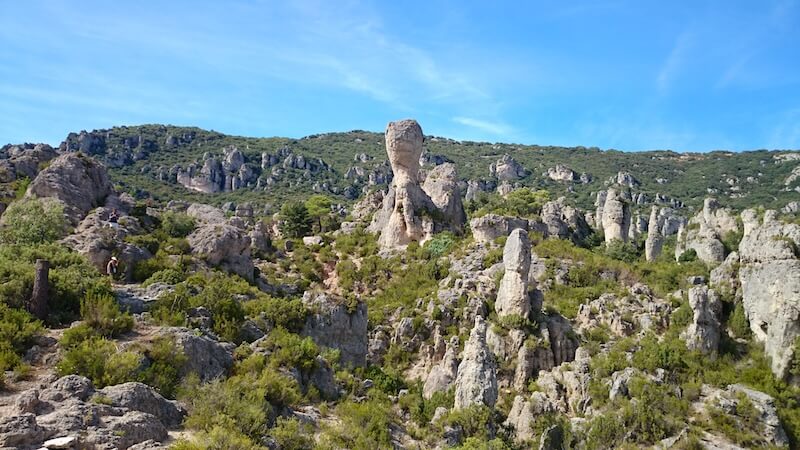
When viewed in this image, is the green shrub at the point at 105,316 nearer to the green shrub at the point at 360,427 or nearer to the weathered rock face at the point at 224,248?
the green shrub at the point at 360,427

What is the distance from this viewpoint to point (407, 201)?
138 feet

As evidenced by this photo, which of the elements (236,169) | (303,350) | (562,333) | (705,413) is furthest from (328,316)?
(236,169)

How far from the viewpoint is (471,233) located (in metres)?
41.9

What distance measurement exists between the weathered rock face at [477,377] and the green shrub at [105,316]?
10.8 meters

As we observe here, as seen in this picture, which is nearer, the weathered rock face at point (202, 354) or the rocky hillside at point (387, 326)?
the rocky hillside at point (387, 326)

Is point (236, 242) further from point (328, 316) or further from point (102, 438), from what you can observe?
point (102, 438)

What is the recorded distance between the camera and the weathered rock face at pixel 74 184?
26763 mm

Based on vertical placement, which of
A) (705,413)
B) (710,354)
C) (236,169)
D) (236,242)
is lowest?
(705,413)

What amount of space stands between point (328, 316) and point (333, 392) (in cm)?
496

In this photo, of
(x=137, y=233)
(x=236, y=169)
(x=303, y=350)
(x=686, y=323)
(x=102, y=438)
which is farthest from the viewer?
(x=236, y=169)

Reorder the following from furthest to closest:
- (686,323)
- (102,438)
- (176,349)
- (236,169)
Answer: (236,169) < (686,323) < (176,349) < (102,438)

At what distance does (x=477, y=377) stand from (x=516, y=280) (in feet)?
32.4

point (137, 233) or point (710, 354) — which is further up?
point (137, 233)

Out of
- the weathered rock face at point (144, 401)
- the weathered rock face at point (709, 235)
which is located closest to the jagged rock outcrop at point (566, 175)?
the weathered rock face at point (709, 235)
